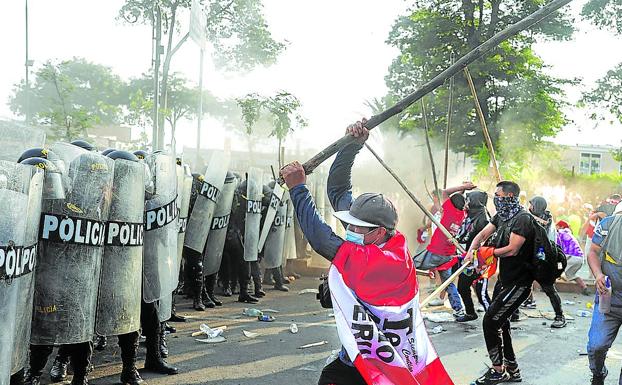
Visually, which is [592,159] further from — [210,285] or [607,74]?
[210,285]

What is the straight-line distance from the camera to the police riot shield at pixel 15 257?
315cm

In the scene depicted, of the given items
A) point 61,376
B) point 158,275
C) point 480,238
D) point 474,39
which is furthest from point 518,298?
point 474,39

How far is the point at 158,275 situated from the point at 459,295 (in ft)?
15.8

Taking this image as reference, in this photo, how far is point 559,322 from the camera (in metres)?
7.92

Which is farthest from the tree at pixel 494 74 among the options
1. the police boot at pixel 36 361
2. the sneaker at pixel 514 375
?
the police boot at pixel 36 361

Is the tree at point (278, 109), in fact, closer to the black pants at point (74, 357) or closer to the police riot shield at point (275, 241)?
the police riot shield at point (275, 241)

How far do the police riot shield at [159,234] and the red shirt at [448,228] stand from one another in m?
4.07

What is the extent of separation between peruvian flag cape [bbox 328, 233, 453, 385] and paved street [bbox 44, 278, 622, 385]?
2.44 meters

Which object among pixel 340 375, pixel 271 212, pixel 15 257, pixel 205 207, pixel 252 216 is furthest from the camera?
pixel 271 212

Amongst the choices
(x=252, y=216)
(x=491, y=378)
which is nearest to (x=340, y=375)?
(x=491, y=378)

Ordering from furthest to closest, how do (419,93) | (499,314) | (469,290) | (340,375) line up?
1. (469,290)
2. (499,314)
3. (419,93)
4. (340,375)

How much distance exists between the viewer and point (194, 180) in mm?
7559

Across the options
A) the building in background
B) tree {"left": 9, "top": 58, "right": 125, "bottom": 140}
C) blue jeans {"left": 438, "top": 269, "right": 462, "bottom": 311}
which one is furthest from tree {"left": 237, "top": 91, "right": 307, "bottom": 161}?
the building in background

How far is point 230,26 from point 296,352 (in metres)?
16.1
